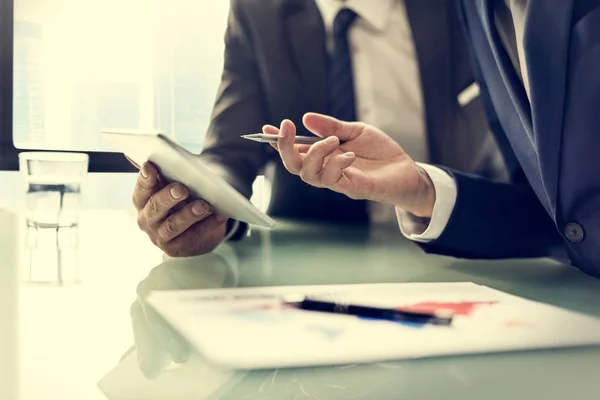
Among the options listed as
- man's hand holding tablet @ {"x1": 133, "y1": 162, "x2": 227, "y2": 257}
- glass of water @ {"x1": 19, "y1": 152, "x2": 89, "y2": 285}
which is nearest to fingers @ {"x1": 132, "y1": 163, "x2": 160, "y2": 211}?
man's hand holding tablet @ {"x1": 133, "y1": 162, "x2": 227, "y2": 257}

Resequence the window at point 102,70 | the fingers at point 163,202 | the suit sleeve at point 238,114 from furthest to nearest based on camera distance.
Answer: the window at point 102,70 < the suit sleeve at point 238,114 < the fingers at point 163,202

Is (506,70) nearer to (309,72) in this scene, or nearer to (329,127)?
(329,127)

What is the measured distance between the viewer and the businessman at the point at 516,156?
1.97ft

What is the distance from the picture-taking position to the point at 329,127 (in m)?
0.75

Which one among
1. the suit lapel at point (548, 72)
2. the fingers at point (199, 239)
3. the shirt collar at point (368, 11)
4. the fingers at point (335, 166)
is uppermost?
the shirt collar at point (368, 11)

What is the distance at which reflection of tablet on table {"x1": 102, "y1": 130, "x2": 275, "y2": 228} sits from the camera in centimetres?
56

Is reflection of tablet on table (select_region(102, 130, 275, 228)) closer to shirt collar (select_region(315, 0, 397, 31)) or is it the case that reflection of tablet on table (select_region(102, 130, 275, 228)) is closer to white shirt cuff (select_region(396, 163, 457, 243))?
white shirt cuff (select_region(396, 163, 457, 243))

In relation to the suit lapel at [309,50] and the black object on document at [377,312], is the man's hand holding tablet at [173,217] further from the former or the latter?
the suit lapel at [309,50]

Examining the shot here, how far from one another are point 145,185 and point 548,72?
18.5 inches

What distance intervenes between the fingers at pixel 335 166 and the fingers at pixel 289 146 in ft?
0.10

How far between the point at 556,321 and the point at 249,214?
334mm

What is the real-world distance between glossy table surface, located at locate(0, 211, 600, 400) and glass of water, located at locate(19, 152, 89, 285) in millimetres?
57

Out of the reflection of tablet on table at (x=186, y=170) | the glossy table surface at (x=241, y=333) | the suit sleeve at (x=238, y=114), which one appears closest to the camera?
the glossy table surface at (x=241, y=333)

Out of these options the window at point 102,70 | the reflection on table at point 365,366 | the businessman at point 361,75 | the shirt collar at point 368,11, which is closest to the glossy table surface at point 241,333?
the reflection on table at point 365,366
